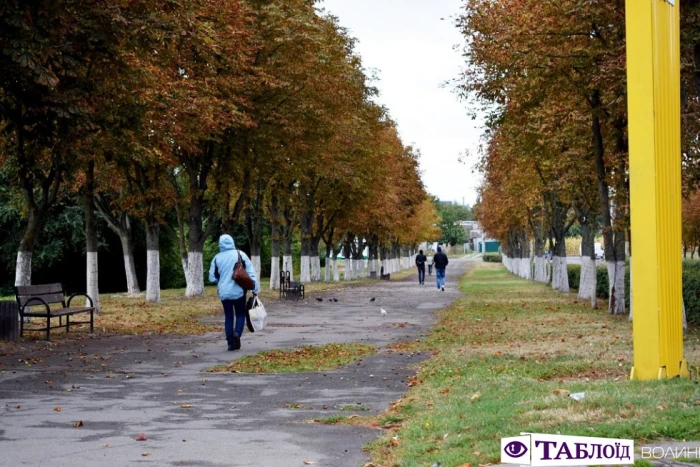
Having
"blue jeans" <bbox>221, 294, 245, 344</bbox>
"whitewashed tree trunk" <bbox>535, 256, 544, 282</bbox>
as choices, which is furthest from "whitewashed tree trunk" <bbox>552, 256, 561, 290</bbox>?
"blue jeans" <bbox>221, 294, 245, 344</bbox>

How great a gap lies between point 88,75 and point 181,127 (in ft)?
23.0

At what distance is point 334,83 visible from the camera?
35344mm

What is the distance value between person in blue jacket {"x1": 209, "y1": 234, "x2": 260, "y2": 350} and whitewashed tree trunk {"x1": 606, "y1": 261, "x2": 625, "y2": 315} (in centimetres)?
1188

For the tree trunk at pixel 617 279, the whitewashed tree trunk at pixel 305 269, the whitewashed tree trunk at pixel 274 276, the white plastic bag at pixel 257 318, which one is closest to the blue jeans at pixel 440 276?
the whitewashed tree trunk at pixel 274 276

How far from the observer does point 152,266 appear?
33.5 m

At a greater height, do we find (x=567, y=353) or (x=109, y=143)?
(x=109, y=143)

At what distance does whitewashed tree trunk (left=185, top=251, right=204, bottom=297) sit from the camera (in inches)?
1388

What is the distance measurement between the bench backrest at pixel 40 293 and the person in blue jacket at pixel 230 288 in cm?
417

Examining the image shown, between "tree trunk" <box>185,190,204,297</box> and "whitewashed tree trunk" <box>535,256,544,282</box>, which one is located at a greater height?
"tree trunk" <box>185,190,204,297</box>

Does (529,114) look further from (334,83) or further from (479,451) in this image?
(479,451)

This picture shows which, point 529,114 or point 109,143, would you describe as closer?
point 109,143

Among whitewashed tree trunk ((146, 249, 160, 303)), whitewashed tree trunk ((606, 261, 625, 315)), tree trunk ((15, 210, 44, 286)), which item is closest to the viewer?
tree trunk ((15, 210, 44, 286))

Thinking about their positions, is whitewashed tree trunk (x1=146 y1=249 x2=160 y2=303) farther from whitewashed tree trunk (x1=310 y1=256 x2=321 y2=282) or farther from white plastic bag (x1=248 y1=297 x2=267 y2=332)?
whitewashed tree trunk (x1=310 y1=256 x2=321 y2=282)

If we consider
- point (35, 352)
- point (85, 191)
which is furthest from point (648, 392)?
point (85, 191)
